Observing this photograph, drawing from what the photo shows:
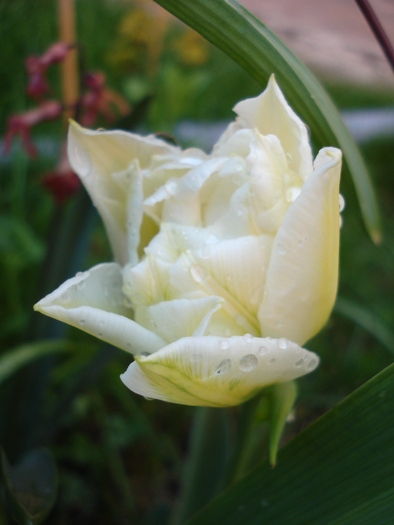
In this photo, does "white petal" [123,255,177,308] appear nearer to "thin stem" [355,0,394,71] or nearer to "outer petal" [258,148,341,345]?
"outer petal" [258,148,341,345]

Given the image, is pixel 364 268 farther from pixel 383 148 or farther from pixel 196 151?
pixel 196 151

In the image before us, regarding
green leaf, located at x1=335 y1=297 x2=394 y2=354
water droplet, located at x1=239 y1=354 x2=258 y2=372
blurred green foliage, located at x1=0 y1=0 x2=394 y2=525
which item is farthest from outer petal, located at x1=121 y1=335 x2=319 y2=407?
green leaf, located at x1=335 y1=297 x2=394 y2=354

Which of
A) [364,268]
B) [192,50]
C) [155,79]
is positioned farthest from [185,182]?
[192,50]

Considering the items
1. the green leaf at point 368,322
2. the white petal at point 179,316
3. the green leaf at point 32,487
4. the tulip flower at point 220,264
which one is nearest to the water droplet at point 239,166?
the tulip flower at point 220,264

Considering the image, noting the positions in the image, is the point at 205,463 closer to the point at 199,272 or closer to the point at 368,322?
the point at 199,272

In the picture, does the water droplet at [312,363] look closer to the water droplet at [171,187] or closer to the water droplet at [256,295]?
the water droplet at [256,295]

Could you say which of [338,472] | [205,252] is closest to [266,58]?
[205,252]
